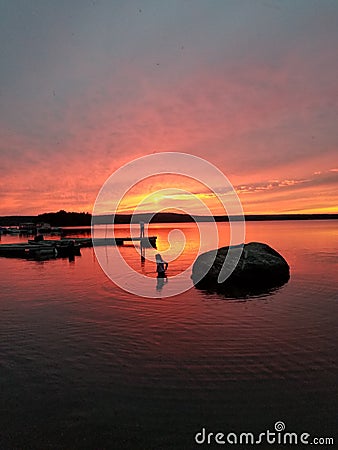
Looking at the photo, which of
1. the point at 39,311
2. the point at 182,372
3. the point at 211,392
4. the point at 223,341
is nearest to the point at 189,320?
the point at 223,341

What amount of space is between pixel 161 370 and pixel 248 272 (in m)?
12.9

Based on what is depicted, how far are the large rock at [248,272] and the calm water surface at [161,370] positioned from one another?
11.1 feet

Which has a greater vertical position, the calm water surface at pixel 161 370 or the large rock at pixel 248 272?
the large rock at pixel 248 272

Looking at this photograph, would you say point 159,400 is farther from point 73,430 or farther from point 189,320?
point 189,320

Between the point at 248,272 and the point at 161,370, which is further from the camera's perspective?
the point at 248,272

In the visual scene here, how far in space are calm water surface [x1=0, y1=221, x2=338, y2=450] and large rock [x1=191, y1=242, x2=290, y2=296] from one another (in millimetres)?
3373

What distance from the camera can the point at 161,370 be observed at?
869 centimetres

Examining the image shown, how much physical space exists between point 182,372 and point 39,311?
8926 millimetres

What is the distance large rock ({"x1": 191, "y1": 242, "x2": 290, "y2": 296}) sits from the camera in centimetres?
1992

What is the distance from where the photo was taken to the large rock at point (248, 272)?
65.4 feet

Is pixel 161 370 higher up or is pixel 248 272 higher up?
pixel 248 272

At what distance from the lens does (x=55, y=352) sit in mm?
10055

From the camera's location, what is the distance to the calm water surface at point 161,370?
20.7ft

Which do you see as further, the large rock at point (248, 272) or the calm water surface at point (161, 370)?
the large rock at point (248, 272)
